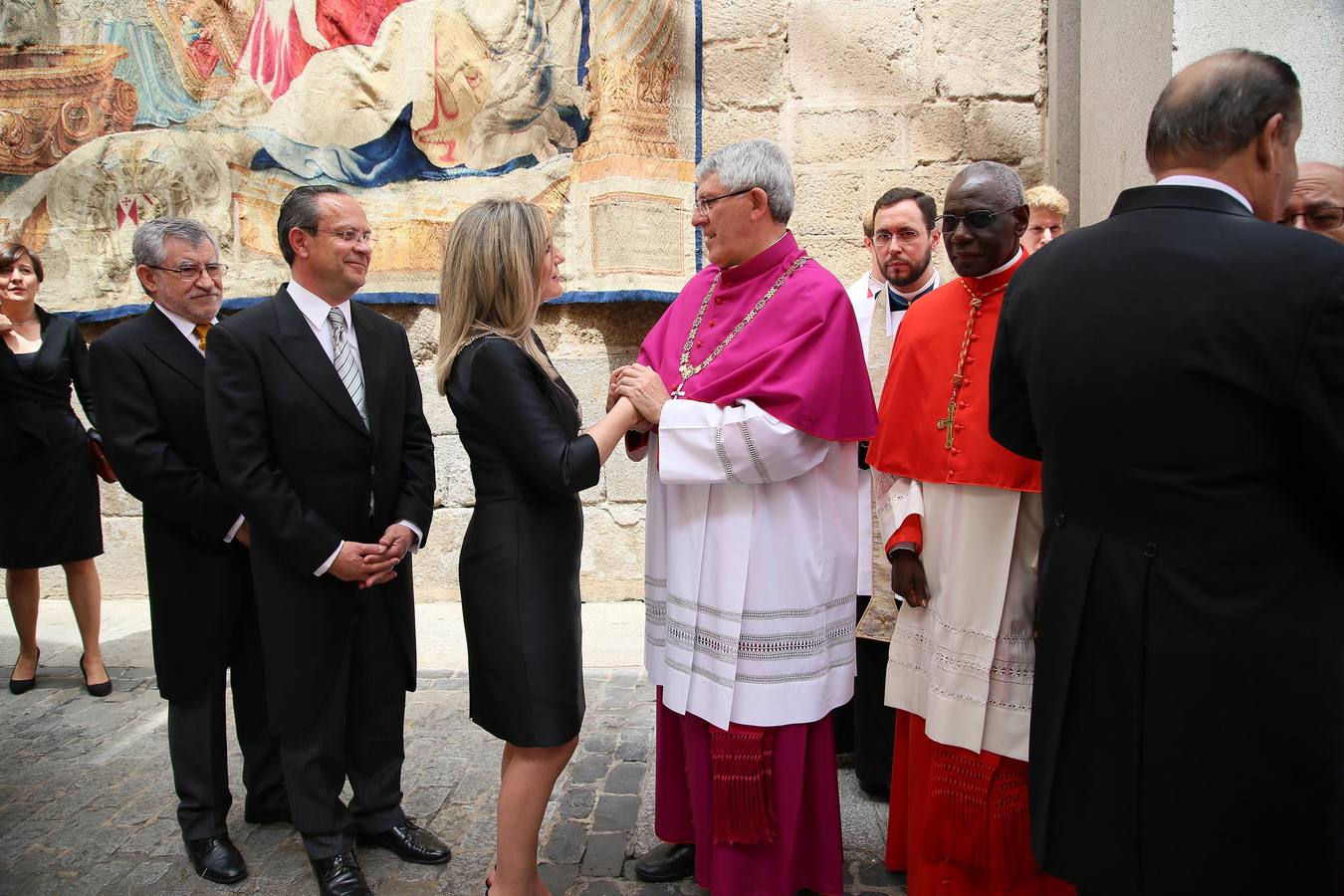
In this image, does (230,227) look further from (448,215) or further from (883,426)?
(883,426)

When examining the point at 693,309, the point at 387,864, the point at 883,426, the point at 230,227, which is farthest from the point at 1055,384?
the point at 230,227

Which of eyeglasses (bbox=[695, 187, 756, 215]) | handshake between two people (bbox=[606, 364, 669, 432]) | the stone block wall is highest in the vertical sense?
the stone block wall

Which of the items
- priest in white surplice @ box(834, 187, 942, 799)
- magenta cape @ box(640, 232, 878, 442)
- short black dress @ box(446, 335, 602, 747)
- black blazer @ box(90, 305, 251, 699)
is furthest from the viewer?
priest in white surplice @ box(834, 187, 942, 799)

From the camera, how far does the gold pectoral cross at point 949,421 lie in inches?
99.0

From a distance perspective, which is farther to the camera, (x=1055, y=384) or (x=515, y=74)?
(x=515, y=74)

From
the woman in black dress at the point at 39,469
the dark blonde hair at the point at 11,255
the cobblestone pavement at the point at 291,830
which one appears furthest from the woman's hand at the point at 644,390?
the dark blonde hair at the point at 11,255

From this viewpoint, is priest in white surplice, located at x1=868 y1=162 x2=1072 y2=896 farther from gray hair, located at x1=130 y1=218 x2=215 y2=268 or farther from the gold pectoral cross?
gray hair, located at x1=130 y1=218 x2=215 y2=268

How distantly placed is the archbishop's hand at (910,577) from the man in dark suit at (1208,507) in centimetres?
74

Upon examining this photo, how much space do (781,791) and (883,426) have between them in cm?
106

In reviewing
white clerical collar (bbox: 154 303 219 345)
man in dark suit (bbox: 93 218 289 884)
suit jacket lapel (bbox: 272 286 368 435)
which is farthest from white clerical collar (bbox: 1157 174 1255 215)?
white clerical collar (bbox: 154 303 219 345)

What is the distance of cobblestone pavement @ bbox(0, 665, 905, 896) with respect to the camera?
2949mm

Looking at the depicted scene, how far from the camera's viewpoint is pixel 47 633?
5613 mm

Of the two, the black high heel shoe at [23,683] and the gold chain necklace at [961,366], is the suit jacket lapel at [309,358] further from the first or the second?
the black high heel shoe at [23,683]

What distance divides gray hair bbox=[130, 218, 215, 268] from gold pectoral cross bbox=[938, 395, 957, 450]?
2.48 metres
